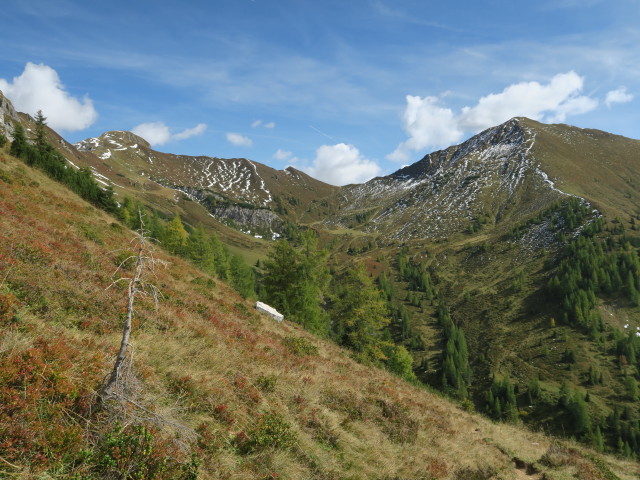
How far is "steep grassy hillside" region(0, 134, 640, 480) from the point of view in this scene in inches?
211

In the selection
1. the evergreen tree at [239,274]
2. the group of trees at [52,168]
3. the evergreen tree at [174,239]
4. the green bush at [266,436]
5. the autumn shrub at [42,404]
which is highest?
the group of trees at [52,168]

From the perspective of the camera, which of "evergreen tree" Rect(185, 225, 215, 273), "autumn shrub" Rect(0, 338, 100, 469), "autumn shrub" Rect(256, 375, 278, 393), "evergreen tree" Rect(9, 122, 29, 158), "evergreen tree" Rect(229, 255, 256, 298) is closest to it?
"autumn shrub" Rect(0, 338, 100, 469)

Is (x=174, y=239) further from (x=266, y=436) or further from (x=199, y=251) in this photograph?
(x=266, y=436)

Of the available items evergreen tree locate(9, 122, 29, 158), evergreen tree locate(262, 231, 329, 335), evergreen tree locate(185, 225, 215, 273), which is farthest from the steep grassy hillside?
evergreen tree locate(185, 225, 215, 273)

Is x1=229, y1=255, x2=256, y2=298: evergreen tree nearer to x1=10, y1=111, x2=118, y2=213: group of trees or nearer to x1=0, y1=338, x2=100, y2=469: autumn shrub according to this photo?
x1=10, y1=111, x2=118, y2=213: group of trees

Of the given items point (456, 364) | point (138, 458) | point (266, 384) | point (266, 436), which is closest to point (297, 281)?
point (266, 384)

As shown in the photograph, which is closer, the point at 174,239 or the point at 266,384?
the point at 266,384

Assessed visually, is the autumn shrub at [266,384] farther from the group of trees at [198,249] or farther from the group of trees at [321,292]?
the group of trees at [198,249]

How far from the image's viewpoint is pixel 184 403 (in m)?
7.83

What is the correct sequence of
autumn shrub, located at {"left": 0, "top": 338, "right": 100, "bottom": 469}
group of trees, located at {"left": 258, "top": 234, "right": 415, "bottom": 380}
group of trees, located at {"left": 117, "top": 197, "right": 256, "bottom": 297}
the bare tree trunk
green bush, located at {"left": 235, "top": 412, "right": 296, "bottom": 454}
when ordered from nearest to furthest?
autumn shrub, located at {"left": 0, "top": 338, "right": 100, "bottom": 469} → the bare tree trunk → green bush, located at {"left": 235, "top": 412, "right": 296, "bottom": 454} → group of trees, located at {"left": 258, "top": 234, "right": 415, "bottom": 380} → group of trees, located at {"left": 117, "top": 197, "right": 256, "bottom": 297}

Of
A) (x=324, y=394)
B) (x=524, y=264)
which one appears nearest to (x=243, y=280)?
(x=324, y=394)

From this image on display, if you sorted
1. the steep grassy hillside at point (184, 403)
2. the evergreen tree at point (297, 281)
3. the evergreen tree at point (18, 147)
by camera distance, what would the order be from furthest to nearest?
the evergreen tree at point (297, 281) < the evergreen tree at point (18, 147) < the steep grassy hillside at point (184, 403)

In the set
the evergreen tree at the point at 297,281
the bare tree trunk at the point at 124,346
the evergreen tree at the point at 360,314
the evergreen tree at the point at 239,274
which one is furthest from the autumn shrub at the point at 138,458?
the evergreen tree at the point at 239,274

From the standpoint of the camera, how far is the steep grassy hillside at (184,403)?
5355 millimetres
